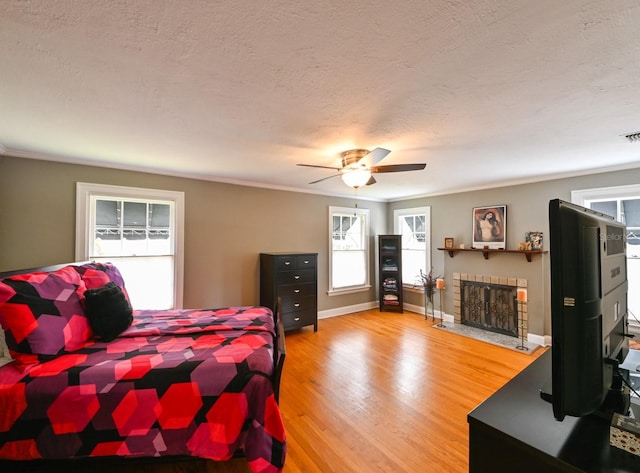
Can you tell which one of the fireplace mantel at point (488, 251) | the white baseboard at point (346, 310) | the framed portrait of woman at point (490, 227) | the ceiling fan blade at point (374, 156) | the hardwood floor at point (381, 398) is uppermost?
the ceiling fan blade at point (374, 156)

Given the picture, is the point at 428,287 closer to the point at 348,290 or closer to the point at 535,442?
the point at 348,290

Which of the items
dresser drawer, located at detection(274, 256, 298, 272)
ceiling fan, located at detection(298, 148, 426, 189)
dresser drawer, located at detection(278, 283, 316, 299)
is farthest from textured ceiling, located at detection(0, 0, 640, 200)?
dresser drawer, located at detection(278, 283, 316, 299)

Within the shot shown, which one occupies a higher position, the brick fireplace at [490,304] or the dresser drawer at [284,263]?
the dresser drawer at [284,263]

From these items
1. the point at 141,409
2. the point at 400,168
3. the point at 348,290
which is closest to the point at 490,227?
the point at 348,290

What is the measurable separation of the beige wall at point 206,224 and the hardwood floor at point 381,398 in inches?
54.1

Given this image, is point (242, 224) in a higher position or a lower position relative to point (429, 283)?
higher

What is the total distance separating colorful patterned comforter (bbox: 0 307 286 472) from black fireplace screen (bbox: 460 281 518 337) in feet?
13.6

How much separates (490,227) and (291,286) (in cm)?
339

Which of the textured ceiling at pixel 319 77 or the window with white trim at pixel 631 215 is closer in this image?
the textured ceiling at pixel 319 77

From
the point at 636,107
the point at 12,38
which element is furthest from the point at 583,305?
the point at 12,38

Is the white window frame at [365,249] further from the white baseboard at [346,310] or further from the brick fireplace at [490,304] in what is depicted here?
the brick fireplace at [490,304]

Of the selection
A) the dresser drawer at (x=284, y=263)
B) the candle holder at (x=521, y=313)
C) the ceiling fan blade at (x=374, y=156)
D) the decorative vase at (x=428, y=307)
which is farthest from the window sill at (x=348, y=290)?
the ceiling fan blade at (x=374, y=156)

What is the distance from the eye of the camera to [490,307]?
4488 mm

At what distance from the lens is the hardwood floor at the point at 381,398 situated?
72.4 inches
